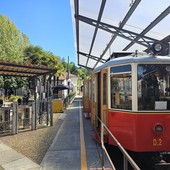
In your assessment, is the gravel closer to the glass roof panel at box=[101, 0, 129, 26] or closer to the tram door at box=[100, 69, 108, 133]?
the tram door at box=[100, 69, 108, 133]

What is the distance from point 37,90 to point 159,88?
9235mm

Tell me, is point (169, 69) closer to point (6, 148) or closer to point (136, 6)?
point (136, 6)

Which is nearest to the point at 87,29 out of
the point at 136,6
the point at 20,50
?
the point at 136,6

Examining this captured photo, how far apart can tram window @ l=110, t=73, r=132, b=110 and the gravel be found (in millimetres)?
2507

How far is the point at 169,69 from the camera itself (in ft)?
19.7

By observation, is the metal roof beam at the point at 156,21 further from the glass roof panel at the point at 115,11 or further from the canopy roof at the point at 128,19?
the glass roof panel at the point at 115,11

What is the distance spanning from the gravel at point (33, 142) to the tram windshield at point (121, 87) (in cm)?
253

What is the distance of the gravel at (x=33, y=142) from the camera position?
7.02m

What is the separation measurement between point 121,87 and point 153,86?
0.86 metres

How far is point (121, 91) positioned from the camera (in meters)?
6.43

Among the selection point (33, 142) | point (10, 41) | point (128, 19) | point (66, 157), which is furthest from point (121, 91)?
point (10, 41)

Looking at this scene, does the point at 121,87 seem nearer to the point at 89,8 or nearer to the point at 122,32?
the point at 89,8

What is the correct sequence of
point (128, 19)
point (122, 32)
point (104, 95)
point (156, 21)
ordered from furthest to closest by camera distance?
point (122, 32) < point (128, 19) < point (156, 21) < point (104, 95)

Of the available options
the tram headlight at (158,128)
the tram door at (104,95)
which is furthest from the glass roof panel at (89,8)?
the tram headlight at (158,128)
